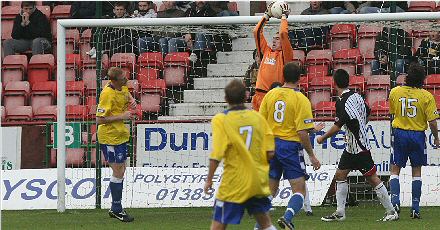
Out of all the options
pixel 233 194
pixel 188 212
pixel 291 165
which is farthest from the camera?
pixel 188 212

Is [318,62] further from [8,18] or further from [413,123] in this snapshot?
[8,18]

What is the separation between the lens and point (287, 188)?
16.6m

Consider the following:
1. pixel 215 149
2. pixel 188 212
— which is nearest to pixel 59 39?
pixel 188 212

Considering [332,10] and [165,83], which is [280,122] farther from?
[332,10]

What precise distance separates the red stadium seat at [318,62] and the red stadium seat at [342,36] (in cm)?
15

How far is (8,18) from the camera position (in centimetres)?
2256

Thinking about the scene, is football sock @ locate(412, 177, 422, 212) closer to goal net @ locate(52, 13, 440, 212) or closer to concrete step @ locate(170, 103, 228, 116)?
goal net @ locate(52, 13, 440, 212)

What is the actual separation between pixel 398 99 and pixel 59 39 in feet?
16.3

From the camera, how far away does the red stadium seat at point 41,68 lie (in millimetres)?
20344

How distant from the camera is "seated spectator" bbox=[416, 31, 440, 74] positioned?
16.7m

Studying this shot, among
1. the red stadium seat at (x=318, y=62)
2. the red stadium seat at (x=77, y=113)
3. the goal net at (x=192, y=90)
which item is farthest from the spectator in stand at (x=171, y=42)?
the red stadium seat at (x=318, y=62)

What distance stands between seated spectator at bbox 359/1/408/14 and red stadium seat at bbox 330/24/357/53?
1.28 m

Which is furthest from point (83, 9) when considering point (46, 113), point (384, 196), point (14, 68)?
point (384, 196)

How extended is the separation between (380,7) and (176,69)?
3.95 meters
